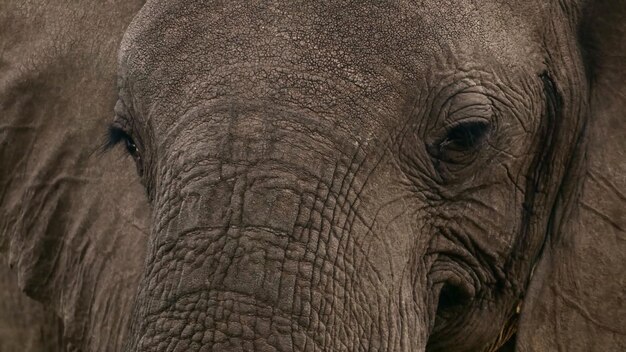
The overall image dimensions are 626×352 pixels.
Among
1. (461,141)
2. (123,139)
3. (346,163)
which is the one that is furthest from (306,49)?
(123,139)

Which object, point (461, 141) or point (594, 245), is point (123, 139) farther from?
point (594, 245)

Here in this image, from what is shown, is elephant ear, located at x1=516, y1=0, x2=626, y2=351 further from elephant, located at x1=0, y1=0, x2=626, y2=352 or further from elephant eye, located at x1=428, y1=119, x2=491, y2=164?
elephant eye, located at x1=428, y1=119, x2=491, y2=164

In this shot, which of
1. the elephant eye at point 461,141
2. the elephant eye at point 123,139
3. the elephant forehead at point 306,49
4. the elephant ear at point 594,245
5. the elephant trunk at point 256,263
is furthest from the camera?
the elephant eye at point 123,139

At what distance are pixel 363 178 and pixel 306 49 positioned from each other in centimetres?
33

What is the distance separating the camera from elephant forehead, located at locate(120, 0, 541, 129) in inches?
143

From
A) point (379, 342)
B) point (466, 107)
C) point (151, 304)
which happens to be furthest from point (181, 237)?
point (466, 107)

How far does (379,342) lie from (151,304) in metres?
0.53

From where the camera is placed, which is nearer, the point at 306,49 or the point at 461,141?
the point at 306,49

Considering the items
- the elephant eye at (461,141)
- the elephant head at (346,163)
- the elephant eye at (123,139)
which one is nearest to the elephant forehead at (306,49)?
the elephant head at (346,163)

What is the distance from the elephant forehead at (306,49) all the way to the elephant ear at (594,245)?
353 mm

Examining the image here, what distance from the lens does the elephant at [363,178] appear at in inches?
138

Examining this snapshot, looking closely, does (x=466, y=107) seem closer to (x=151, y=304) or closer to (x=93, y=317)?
(x=151, y=304)

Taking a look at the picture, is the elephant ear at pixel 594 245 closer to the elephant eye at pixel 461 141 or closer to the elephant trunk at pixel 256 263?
the elephant eye at pixel 461 141

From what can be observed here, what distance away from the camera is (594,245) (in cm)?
409
